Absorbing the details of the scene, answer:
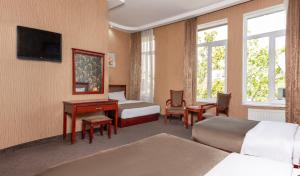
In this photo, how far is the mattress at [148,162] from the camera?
122cm

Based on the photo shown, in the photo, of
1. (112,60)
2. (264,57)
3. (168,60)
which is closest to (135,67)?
(112,60)

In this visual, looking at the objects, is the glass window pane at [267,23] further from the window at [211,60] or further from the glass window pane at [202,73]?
the glass window pane at [202,73]

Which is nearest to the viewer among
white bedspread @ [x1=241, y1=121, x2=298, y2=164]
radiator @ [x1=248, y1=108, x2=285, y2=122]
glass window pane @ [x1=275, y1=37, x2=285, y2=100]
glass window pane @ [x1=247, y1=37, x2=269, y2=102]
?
white bedspread @ [x1=241, y1=121, x2=298, y2=164]

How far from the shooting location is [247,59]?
4.68 meters

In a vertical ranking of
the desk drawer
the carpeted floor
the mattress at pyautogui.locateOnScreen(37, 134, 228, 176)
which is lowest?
the carpeted floor

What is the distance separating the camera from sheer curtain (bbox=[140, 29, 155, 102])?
663 centimetres

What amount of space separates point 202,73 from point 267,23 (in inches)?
78.7

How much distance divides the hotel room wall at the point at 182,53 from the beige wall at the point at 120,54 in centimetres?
130

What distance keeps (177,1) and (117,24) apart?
2.52 m

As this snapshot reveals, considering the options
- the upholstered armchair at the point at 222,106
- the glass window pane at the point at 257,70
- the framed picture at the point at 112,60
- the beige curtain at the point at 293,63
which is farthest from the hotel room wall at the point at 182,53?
the framed picture at the point at 112,60

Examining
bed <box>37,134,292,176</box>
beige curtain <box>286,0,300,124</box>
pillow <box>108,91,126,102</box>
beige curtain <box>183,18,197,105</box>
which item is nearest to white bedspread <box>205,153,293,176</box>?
bed <box>37,134,292,176</box>

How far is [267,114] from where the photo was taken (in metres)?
4.16

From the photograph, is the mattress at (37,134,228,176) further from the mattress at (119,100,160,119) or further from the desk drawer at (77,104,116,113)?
the mattress at (119,100,160,119)

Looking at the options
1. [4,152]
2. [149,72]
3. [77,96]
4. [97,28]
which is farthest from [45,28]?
[149,72]
